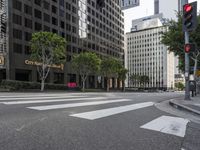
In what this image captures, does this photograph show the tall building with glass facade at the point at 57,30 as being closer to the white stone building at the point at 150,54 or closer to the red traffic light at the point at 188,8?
the red traffic light at the point at 188,8

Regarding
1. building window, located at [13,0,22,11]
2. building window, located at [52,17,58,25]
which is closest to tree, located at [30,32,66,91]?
building window, located at [13,0,22,11]

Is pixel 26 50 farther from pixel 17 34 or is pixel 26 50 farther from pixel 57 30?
pixel 57 30

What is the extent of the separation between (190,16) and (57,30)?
154ft

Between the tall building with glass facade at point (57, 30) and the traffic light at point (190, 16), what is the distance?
27117 mm

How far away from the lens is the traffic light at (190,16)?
13.0m

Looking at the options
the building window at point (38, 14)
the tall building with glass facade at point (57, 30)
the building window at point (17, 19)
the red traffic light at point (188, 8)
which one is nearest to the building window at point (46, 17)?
the tall building with glass facade at point (57, 30)

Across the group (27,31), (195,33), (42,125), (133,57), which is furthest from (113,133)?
(133,57)

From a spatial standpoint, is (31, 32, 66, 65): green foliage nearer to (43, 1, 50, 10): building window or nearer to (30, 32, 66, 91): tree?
(30, 32, 66, 91): tree

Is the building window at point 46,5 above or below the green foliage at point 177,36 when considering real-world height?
above

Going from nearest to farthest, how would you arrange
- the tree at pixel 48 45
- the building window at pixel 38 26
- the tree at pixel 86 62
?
the tree at pixel 48 45 < the tree at pixel 86 62 < the building window at pixel 38 26

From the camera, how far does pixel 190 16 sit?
13.2 metres

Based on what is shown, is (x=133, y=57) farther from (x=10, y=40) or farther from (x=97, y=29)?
(x=10, y=40)

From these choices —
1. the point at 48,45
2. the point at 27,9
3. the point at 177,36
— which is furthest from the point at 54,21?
the point at 177,36

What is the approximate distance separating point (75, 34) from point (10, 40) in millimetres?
22844
